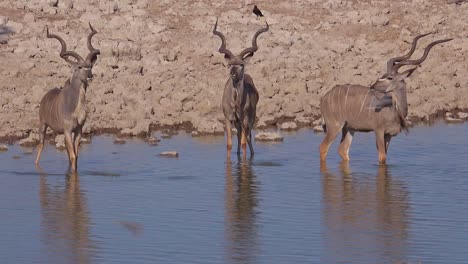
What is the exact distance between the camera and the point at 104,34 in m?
21.5

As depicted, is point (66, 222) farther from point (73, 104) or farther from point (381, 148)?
point (381, 148)

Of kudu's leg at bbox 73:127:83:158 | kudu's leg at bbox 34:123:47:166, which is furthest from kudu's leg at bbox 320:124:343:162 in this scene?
kudu's leg at bbox 34:123:47:166

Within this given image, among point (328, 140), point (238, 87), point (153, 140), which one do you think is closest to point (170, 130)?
point (153, 140)

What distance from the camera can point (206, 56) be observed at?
21.4 meters

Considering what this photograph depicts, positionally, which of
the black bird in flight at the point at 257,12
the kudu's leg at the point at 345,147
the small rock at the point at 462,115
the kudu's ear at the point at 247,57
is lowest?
the kudu's leg at the point at 345,147

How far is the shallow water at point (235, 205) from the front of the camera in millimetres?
9867

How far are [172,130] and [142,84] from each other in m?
1.96

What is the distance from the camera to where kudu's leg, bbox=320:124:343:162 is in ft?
48.6

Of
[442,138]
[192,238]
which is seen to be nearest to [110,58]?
[442,138]

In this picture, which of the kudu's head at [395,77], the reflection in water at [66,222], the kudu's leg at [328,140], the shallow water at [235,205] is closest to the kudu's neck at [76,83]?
the shallow water at [235,205]

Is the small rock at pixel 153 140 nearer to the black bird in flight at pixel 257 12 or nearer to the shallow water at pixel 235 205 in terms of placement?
the shallow water at pixel 235 205

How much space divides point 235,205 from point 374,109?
129 inches

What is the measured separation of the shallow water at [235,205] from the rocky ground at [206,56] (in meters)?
1.82

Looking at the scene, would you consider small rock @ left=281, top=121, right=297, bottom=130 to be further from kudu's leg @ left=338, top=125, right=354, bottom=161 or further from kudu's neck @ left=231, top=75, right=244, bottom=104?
kudu's leg @ left=338, top=125, right=354, bottom=161
